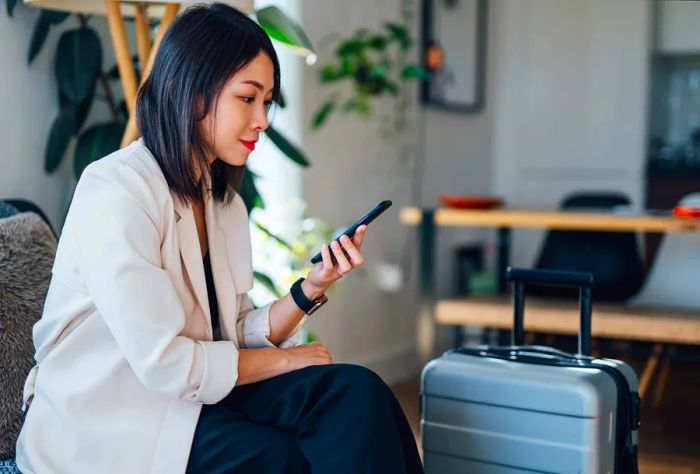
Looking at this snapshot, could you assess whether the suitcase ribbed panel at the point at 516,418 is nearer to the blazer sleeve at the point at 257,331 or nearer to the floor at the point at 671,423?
the blazer sleeve at the point at 257,331

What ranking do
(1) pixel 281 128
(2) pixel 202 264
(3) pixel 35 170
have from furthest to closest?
(1) pixel 281 128
(3) pixel 35 170
(2) pixel 202 264

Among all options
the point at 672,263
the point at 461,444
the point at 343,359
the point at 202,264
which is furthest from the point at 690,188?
the point at 202,264

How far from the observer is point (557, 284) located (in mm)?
2082

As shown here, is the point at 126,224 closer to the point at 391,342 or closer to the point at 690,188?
the point at 391,342

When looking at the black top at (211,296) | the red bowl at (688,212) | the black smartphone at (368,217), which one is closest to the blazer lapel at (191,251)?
the black top at (211,296)

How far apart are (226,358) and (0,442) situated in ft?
1.49

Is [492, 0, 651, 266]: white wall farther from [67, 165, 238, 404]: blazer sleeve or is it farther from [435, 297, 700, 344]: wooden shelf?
[67, 165, 238, 404]: blazer sleeve

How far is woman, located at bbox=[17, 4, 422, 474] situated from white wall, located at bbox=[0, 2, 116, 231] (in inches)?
30.6

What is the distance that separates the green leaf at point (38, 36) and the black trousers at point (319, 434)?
3.64 ft

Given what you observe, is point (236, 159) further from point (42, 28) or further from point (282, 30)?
point (42, 28)

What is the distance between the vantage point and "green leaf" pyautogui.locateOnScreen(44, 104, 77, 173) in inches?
91.6

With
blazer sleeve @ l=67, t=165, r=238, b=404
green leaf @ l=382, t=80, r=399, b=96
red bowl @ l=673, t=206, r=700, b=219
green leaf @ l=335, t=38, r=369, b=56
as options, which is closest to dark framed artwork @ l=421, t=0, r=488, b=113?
green leaf @ l=382, t=80, r=399, b=96

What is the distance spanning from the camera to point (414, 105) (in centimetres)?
440

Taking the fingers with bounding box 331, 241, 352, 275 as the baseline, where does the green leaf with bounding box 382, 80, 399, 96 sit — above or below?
above
